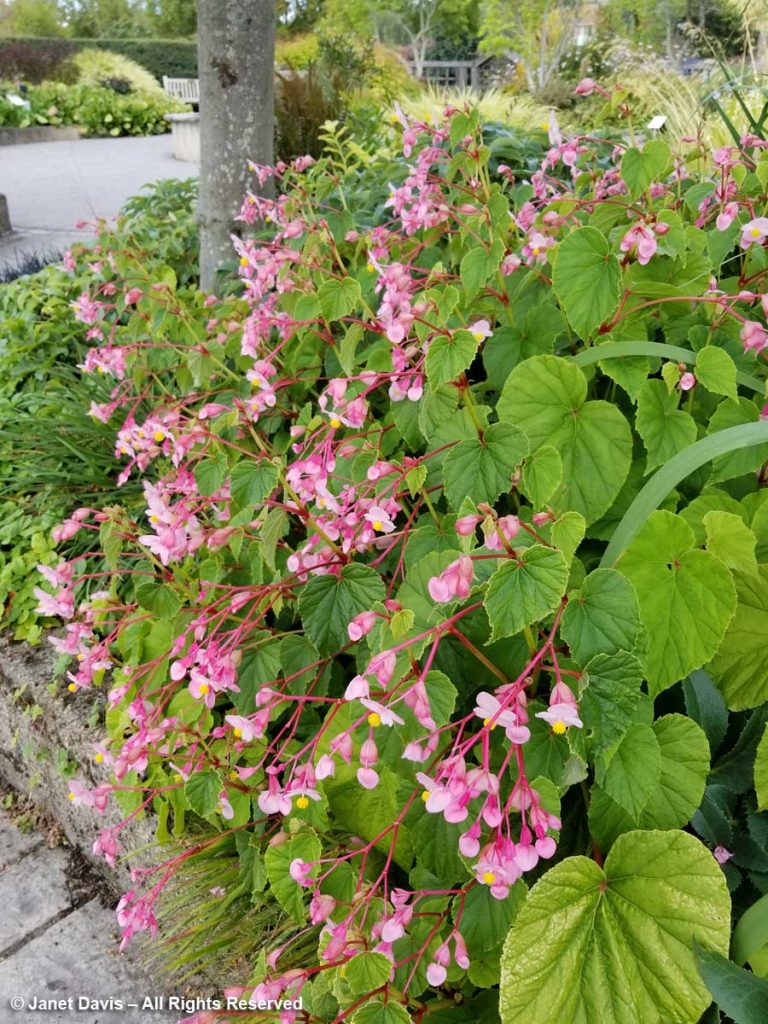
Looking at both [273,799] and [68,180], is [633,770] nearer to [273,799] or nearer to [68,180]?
[273,799]

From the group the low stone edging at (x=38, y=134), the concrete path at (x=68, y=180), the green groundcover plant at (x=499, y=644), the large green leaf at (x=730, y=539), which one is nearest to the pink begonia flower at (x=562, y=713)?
the green groundcover plant at (x=499, y=644)

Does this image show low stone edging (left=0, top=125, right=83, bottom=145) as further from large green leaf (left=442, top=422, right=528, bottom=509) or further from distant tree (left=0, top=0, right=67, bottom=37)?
distant tree (left=0, top=0, right=67, bottom=37)

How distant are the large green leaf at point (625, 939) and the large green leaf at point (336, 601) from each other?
39 cm

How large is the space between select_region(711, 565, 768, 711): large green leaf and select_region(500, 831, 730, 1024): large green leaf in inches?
10.9

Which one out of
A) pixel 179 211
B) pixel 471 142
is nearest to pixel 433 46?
pixel 179 211

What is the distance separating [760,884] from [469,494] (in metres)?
0.57

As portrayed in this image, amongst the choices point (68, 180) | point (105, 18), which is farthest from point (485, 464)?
point (105, 18)

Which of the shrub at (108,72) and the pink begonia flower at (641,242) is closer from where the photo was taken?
the pink begonia flower at (641,242)

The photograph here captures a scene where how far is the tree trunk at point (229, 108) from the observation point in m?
2.50

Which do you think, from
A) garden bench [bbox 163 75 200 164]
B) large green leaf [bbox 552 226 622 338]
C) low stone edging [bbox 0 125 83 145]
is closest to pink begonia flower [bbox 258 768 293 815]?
large green leaf [bbox 552 226 622 338]

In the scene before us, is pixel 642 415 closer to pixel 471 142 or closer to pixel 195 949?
pixel 471 142

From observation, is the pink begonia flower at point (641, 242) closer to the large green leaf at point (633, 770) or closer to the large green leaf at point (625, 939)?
the large green leaf at point (633, 770)

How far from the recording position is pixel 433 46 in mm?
29016

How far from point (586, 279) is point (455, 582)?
0.56 m
